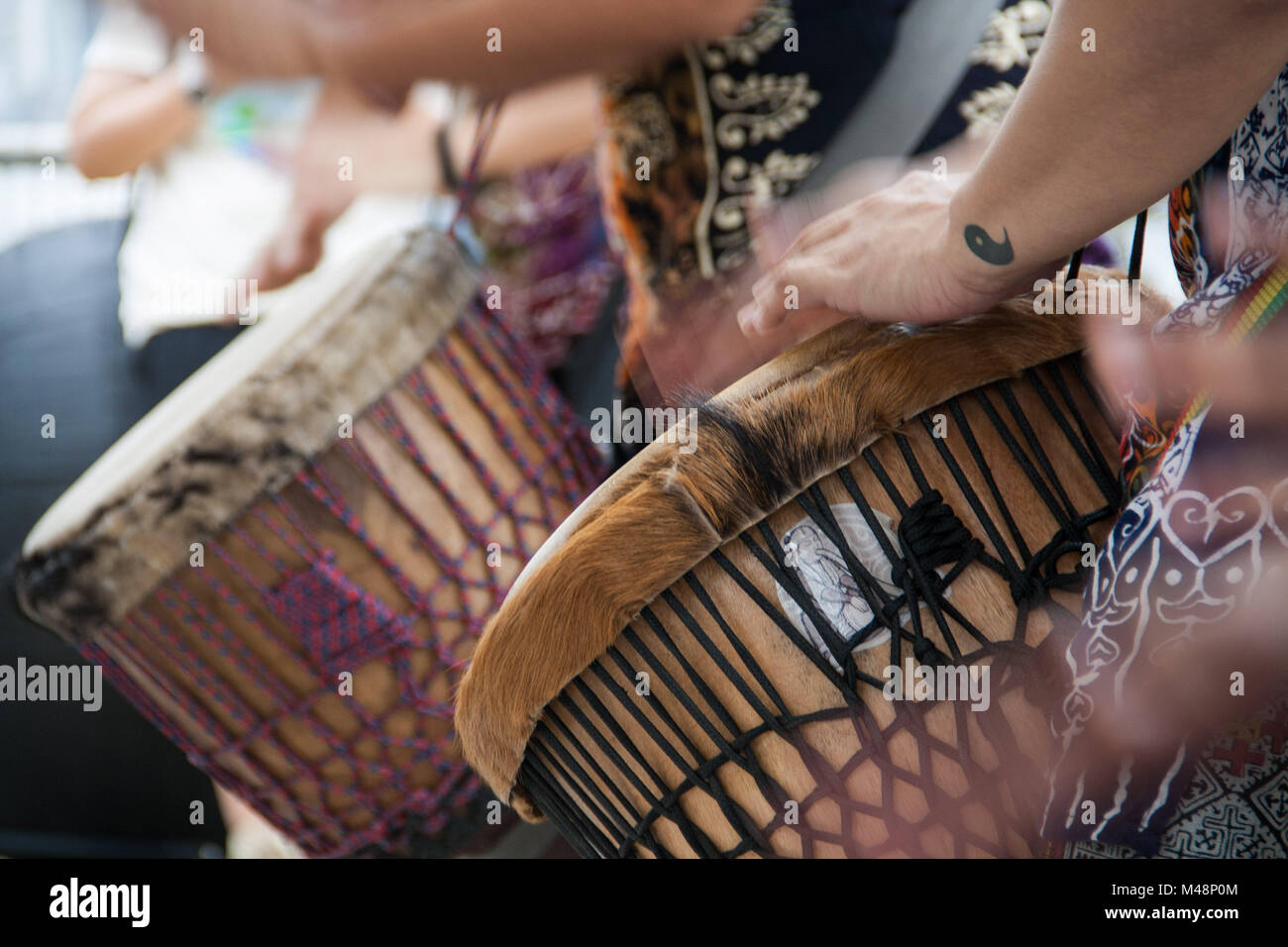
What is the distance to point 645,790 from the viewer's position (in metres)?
0.67

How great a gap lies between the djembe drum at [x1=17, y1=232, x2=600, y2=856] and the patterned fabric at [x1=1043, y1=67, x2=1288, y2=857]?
0.71 meters

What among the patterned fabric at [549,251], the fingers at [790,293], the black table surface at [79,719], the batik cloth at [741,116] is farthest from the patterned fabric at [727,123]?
the black table surface at [79,719]

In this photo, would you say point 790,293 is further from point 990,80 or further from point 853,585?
point 990,80

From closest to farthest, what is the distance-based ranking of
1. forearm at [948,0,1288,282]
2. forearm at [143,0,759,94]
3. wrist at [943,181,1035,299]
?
1. forearm at [948,0,1288,282]
2. wrist at [943,181,1035,299]
3. forearm at [143,0,759,94]

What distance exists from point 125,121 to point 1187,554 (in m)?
1.58

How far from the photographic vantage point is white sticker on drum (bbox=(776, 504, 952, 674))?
1.97ft

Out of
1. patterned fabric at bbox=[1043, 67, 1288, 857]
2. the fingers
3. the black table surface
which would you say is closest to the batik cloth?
the fingers

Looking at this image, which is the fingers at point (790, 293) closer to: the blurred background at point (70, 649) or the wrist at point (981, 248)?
the wrist at point (981, 248)

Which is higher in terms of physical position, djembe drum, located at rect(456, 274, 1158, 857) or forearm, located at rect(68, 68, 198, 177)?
forearm, located at rect(68, 68, 198, 177)

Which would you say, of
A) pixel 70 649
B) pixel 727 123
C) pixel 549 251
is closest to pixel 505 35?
pixel 727 123

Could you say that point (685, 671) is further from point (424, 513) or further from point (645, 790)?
point (424, 513)

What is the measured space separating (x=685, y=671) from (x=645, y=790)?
0.31 ft

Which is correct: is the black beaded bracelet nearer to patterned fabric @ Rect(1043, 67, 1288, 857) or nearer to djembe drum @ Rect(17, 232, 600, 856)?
djembe drum @ Rect(17, 232, 600, 856)
